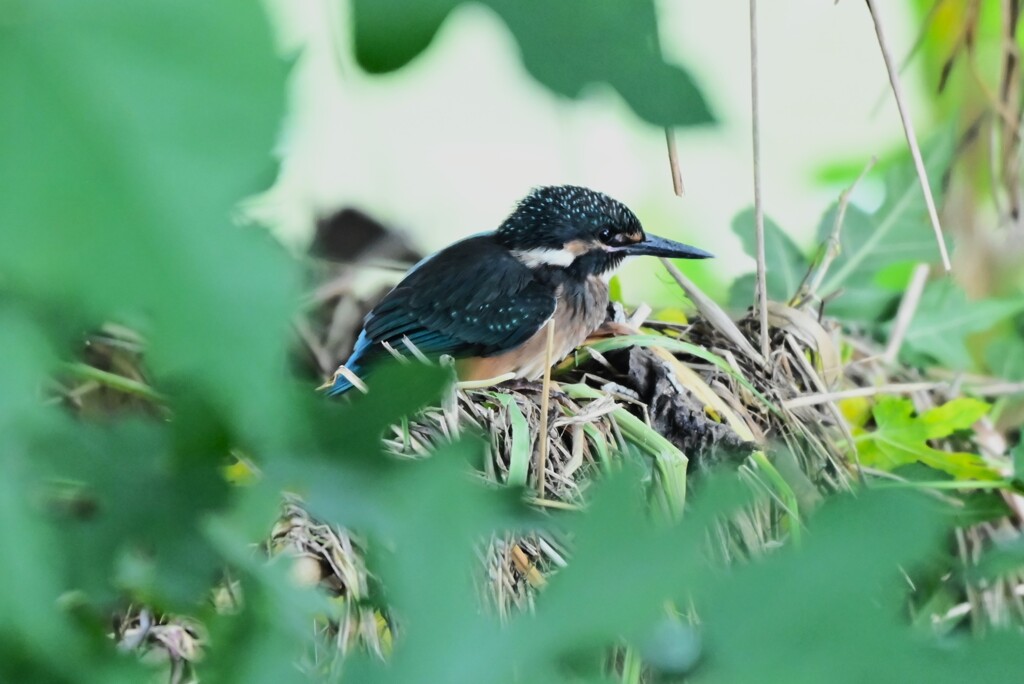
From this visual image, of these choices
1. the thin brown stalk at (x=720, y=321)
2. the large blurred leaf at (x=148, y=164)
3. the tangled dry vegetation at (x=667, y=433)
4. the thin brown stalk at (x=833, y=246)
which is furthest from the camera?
the thin brown stalk at (x=833, y=246)

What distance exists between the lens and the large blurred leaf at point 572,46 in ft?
0.73

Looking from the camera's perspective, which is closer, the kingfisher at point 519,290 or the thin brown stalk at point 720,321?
the thin brown stalk at point 720,321

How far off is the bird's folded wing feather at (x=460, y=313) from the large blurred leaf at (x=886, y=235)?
47 cm

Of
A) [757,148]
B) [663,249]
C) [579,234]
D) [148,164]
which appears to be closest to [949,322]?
[663,249]

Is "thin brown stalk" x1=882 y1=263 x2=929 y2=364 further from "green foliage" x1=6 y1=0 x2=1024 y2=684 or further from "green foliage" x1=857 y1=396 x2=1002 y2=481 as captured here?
"green foliage" x1=6 y1=0 x2=1024 y2=684

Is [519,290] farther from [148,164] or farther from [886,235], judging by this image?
[148,164]

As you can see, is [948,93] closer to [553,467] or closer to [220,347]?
[553,467]

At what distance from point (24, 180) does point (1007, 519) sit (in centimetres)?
142

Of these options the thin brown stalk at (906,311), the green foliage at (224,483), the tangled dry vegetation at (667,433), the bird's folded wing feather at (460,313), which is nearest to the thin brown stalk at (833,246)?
the tangled dry vegetation at (667,433)

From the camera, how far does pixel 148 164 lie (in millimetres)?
151

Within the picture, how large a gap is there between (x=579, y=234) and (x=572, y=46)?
53.4 inches

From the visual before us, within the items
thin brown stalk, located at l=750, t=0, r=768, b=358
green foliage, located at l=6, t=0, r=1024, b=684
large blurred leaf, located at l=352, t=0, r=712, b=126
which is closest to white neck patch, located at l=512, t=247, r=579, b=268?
thin brown stalk, located at l=750, t=0, r=768, b=358

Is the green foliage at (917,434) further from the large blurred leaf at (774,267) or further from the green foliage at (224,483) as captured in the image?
the green foliage at (224,483)

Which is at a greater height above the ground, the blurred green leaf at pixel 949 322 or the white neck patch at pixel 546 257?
the white neck patch at pixel 546 257
